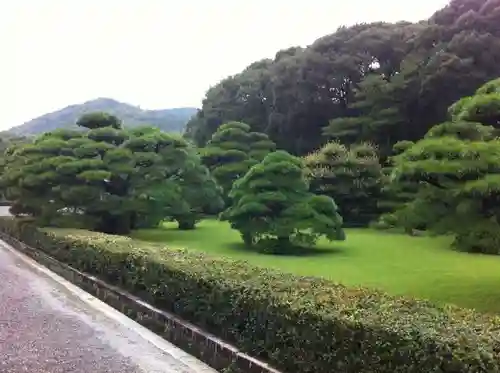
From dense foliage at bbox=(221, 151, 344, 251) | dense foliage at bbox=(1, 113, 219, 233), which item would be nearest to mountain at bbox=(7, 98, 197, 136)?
dense foliage at bbox=(1, 113, 219, 233)

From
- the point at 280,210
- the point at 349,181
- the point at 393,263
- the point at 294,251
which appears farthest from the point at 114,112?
the point at 393,263

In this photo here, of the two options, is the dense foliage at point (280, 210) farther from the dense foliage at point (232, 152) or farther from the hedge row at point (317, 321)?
the dense foliage at point (232, 152)

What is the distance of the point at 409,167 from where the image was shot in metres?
7.45

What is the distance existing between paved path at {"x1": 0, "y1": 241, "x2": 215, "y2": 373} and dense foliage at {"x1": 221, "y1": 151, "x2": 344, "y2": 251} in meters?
5.16

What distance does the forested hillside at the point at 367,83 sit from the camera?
76.0 feet

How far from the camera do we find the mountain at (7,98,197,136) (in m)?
88.5

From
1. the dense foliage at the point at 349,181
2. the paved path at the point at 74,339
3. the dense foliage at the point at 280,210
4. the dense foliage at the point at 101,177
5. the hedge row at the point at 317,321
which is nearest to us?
the hedge row at the point at 317,321

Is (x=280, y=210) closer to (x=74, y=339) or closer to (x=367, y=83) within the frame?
(x=74, y=339)

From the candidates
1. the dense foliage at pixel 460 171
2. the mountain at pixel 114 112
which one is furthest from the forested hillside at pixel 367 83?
the mountain at pixel 114 112

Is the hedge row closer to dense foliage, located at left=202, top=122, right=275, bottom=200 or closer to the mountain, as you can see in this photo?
dense foliage, located at left=202, top=122, right=275, bottom=200

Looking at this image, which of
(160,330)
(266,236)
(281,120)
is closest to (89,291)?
(160,330)

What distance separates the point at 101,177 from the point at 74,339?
981 cm

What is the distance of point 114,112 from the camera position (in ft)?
289

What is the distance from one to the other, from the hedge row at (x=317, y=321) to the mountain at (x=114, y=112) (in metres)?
75.3
